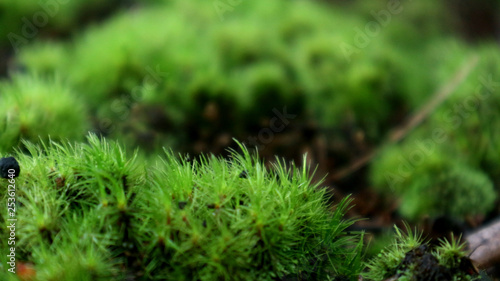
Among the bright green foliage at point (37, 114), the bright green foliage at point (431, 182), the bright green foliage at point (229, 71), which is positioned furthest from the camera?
the bright green foliage at point (229, 71)

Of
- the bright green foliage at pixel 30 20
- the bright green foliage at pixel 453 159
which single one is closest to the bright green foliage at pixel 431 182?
the bright green foliage at pixel 453 159

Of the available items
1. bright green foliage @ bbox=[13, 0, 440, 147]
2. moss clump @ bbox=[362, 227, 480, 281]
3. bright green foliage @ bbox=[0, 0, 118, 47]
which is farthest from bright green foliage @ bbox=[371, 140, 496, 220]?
bright green foliage @ bbox=[0, 0, 118, 47]

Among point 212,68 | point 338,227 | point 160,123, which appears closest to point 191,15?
point 212,68

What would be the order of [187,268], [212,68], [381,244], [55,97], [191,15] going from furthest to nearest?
[191,15], [212,68], [55,97], [381,244], [187,268]

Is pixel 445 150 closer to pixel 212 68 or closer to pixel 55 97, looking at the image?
pixel 212 68

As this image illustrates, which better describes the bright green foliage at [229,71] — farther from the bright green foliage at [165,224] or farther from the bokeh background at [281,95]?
the bright green foliage at [165,224]

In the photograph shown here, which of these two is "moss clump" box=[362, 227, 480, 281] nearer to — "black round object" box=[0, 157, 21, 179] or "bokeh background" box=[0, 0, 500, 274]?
"bokeh background" box=[0, 0, 500, 274]
